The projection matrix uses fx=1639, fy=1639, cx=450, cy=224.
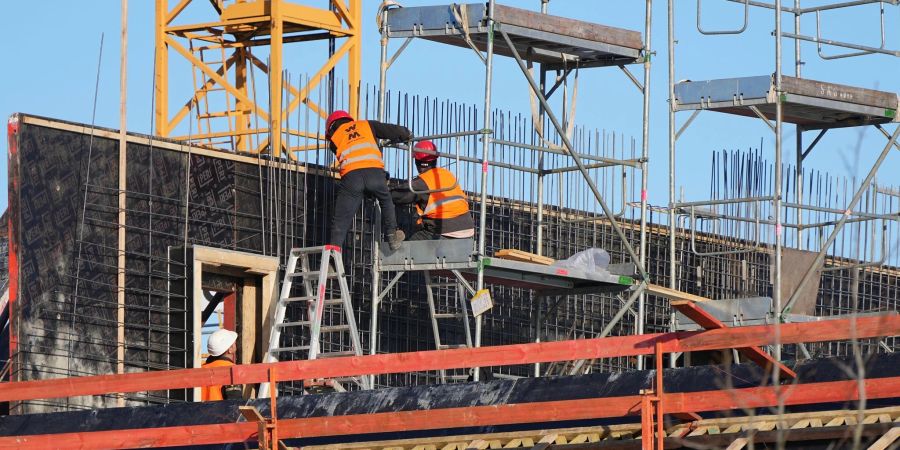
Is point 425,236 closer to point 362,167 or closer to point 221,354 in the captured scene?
point 362,167

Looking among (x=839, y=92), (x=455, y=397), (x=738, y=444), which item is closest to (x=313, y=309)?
(x=455, y=397)

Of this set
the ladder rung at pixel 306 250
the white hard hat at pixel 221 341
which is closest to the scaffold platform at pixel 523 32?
the ladder rung at pixel 306 250

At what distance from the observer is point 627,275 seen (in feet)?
57.6

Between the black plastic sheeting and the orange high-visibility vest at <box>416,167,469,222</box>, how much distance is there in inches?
172

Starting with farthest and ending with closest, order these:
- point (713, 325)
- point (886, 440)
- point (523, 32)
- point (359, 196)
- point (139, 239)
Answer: point (139, 239)
point (523, 32)
point (359, 196)
point (713, 325)
point (886, 440)

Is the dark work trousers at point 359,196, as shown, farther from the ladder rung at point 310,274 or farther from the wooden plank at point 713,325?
the wooden plank at point 713,325

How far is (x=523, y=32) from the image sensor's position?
54.3ft

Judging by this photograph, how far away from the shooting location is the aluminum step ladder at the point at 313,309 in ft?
53.1

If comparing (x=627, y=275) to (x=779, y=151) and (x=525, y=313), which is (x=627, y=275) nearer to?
(x=779, y=151)

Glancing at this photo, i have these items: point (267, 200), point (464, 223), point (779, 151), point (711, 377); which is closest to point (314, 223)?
point (267, 200)

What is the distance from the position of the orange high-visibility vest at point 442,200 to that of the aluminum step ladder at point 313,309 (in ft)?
3.61

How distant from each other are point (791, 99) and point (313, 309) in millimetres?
5473

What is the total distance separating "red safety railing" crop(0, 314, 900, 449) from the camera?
10.2m

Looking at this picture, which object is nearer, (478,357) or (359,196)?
(478,357)
